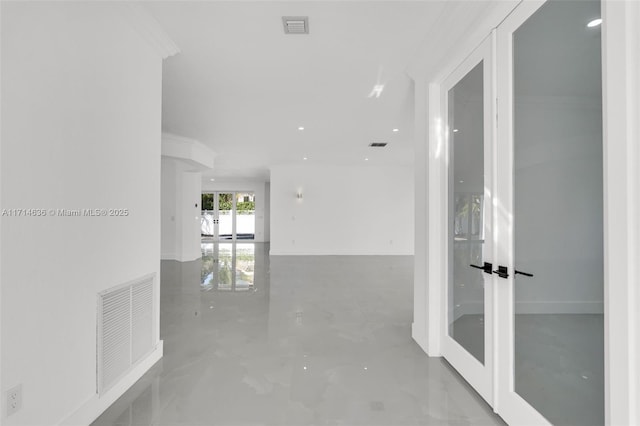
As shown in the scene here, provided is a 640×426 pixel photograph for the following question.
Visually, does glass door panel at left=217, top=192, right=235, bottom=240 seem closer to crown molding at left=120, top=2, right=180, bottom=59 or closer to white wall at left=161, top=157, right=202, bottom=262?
white wall at left=161, top=157, right=202, bottom=262

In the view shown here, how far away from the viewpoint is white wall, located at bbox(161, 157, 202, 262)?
25.5 ft

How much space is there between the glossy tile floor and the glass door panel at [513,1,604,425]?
1.96 feet

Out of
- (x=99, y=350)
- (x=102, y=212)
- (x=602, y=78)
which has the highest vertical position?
(x=602, y=78)

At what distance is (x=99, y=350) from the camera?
6.18ft

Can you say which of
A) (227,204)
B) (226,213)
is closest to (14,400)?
(227,204)

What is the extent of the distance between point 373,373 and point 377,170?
7.78m

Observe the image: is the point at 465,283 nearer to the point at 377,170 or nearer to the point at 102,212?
the point at 102,212

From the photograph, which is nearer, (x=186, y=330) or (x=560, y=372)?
(x=560, y=372)

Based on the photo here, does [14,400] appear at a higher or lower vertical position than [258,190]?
lower

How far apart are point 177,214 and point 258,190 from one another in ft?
18.4

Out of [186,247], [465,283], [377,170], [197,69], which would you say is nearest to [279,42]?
[197,69]

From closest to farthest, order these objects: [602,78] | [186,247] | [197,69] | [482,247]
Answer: [602,78] → [482,247] → [197,69] → [186,247]

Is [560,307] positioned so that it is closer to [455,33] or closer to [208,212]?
[455,33]

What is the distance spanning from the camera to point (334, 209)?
377 inches
